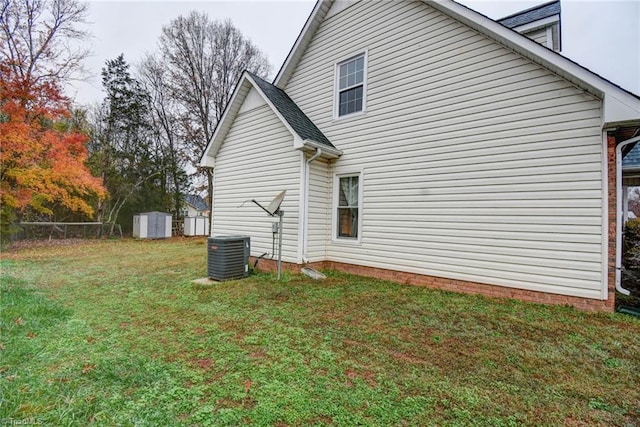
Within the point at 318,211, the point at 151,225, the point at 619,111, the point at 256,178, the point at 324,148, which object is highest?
the point at 324,148

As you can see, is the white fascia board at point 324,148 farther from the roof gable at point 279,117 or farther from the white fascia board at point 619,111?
the white fascia board at point 619,111

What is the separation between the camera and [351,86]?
7574 millimetres

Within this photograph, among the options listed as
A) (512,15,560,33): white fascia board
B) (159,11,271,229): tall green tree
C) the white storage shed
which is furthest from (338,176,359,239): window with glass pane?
the white storage shed

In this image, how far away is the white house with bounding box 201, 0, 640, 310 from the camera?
456 cm

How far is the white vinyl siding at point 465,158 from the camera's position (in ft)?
15.2

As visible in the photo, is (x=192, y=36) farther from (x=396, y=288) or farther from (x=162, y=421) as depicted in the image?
(x=162, y=421)

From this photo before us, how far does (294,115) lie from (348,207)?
2990 millimetres

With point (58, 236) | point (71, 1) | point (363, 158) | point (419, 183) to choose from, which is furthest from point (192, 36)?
point (419, 183)

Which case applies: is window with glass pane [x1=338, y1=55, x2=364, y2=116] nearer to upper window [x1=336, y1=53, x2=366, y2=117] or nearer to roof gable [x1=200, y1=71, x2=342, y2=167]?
upper window [x1=336, y1=53, x2=366, y2=117]

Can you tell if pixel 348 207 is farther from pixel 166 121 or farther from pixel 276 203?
pixel 166 121

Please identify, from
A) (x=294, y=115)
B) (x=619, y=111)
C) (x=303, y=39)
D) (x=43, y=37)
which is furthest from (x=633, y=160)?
(x=43, y=37)

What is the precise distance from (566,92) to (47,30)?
19.1 m

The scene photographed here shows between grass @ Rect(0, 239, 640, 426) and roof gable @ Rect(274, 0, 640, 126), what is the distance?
10.1 ft

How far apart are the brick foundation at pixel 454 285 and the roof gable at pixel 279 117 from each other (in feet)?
9.96
